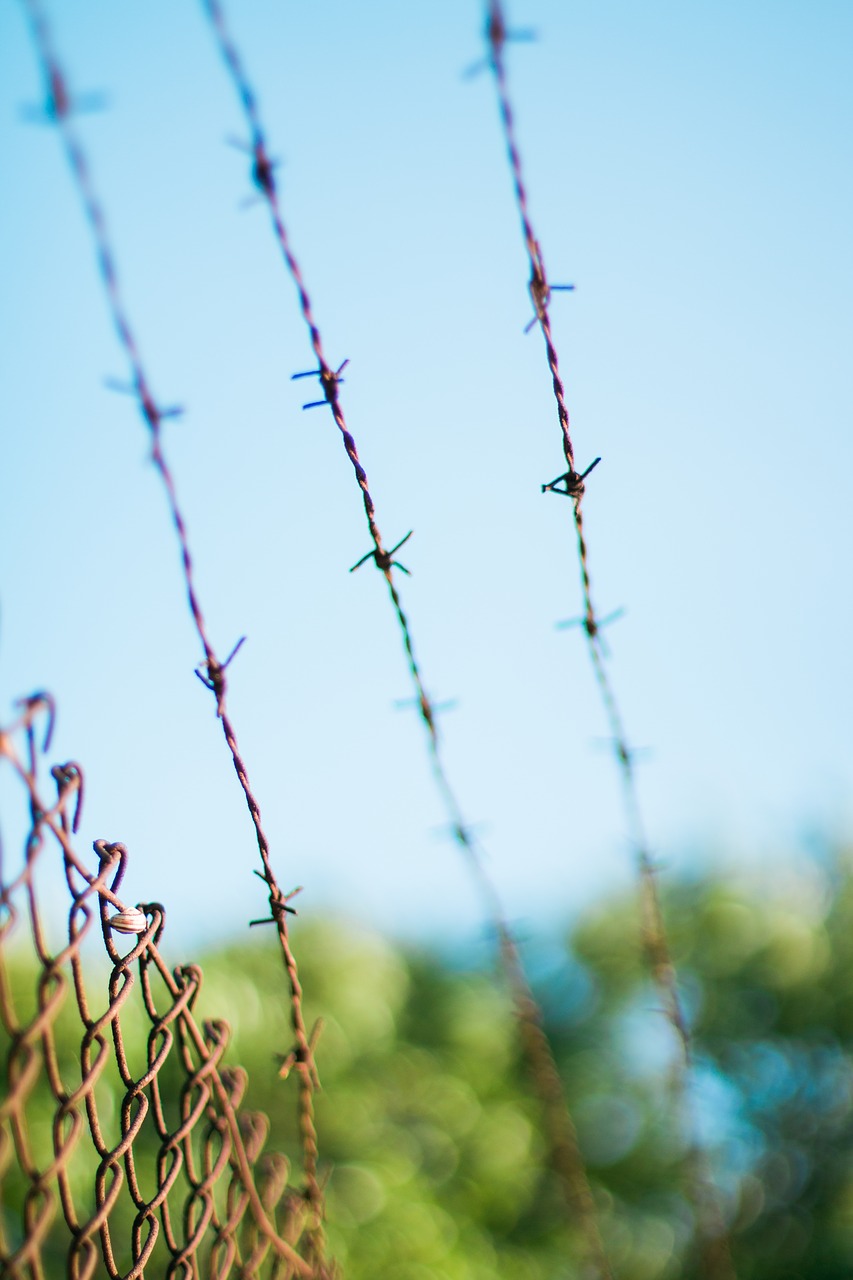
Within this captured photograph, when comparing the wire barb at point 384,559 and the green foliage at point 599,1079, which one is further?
the green foliage at point 599,1079

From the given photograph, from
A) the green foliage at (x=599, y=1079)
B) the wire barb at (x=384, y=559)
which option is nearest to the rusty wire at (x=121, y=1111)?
the wire barb at (x=384, y=559)

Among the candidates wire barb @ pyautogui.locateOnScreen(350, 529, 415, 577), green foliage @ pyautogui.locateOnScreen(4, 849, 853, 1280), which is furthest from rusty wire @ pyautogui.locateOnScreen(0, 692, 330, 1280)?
green foliage @ pyautogui.locateOnScreen(4, 849, 853, 1280)

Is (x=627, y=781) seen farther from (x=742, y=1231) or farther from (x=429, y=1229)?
(x=742, y=1231)

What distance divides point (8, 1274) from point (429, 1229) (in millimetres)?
5770

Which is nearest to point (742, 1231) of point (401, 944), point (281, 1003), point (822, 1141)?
point (822, 1141)

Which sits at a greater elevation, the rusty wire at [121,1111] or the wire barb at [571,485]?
the wire barb at [571,485]

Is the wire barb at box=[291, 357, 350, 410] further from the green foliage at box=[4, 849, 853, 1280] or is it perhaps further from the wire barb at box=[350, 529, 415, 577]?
the green foliage at box=[4, 849, 853, 1280]

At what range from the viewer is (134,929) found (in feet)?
3.08

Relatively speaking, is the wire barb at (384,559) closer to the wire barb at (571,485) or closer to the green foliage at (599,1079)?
the wire barb at (571,485)

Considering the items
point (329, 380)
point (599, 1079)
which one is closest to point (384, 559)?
point (329, 380)

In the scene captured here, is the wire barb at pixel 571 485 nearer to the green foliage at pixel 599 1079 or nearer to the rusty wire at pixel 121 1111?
the rusty wire at pixel 121 1111

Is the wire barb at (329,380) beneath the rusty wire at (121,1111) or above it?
above

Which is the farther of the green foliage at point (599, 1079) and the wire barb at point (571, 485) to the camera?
the green foliage at point (599, 1079)

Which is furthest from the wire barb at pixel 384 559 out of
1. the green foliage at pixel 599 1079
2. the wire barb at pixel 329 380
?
the green foliage at pixel 599 1079
